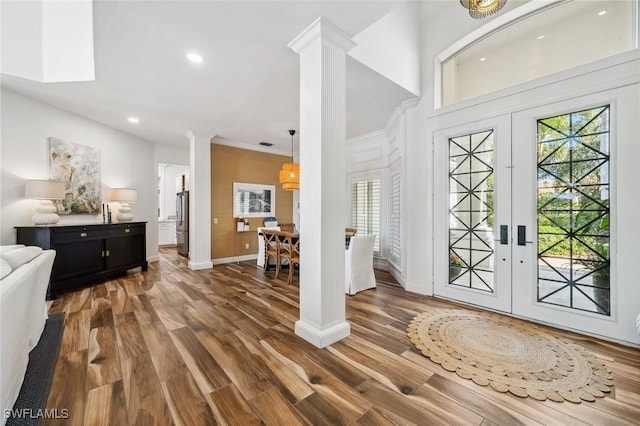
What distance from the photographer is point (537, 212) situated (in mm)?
2807

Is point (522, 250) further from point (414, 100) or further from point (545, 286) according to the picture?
point (414, 100)

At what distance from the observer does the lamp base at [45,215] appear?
3.63 m

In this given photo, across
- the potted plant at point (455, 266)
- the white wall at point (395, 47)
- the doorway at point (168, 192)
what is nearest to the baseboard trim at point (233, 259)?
the doorway at point (168, 192)

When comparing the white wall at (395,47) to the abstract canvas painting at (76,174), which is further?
the abstract canvas painting at (76,174)

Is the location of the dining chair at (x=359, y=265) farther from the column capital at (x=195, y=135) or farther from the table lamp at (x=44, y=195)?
the table lamp at (x=44, y=195)

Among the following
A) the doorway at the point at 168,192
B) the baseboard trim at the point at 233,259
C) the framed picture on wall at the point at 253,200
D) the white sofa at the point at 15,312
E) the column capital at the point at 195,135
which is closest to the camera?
the white sofa at the point at 15,312

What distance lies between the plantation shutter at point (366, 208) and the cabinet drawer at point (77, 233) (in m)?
4.83

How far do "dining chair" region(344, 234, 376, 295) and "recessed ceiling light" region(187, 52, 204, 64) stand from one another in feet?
9.56

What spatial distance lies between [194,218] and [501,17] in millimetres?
5852

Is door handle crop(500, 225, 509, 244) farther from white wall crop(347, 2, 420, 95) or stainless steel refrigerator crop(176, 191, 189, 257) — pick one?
stainless steel refrigerator crop(176, 191, 189, 257)

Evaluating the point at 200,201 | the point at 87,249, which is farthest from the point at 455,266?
the point at 87,249

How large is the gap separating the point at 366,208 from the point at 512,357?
3.83 m

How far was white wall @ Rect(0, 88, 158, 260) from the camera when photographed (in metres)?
3.51

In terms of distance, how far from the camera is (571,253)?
104 inches
